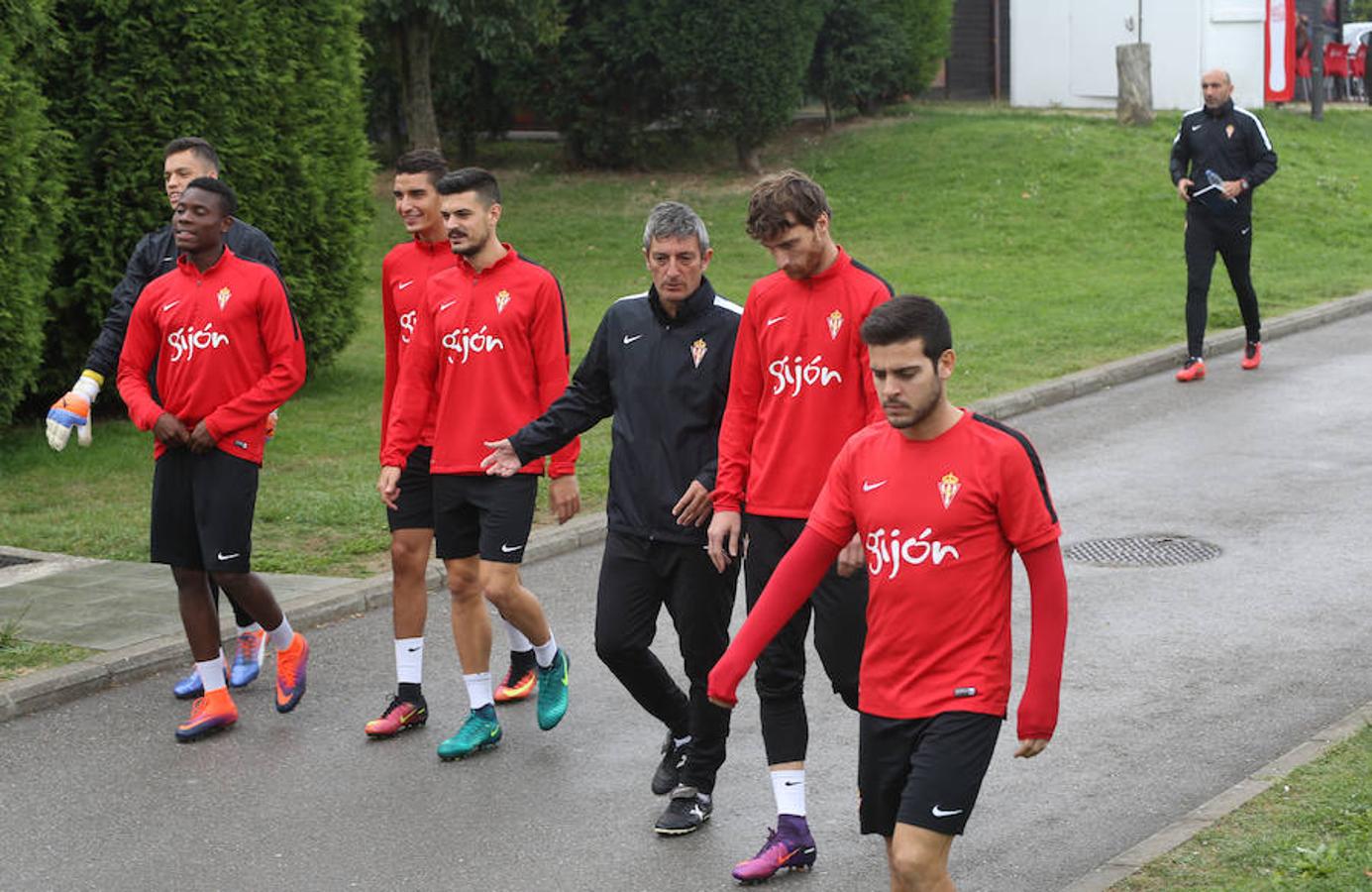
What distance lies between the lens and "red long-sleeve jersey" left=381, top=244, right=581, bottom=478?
290 inches

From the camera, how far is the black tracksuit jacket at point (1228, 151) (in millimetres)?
15438

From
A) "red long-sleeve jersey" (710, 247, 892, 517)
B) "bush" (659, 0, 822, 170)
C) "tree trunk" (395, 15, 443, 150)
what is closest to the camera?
"red long-sleeve jersey" (710, 247, 892, 517)

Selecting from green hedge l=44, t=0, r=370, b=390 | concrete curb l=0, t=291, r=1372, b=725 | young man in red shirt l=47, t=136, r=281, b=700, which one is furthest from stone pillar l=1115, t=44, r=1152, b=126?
young man in red shirt l=47, t=136, r=281, b=700

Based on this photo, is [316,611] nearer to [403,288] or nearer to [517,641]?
[517,641]

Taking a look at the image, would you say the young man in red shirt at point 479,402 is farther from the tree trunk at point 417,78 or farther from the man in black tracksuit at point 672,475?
the tree trunk at point 417,78

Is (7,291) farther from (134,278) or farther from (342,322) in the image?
(134,278)

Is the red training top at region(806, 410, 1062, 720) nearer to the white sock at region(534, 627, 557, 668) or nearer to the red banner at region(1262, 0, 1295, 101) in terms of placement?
the white sock at region(534, 627, 557, 668)

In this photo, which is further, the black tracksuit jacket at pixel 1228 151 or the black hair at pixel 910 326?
the black tracksuit jacket at pixel 1228 151

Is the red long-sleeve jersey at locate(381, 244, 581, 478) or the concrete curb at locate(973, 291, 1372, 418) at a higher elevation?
the red long-sleeve jersey at locate(381, 244, 581, 478)

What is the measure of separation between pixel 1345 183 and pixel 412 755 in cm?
2152

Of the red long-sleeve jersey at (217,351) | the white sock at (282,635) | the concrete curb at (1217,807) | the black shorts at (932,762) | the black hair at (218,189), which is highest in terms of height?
the black hair at (218,189)

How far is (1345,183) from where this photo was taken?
1037 inches

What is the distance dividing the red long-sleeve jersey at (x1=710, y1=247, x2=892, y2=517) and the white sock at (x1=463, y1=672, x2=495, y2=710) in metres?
1.65

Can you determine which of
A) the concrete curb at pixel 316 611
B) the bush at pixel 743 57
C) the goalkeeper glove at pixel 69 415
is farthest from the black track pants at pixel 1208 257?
the bush at pixel 743 57
